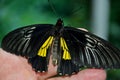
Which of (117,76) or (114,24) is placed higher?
(114,24)

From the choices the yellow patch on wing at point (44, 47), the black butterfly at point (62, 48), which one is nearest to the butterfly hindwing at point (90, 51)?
the black butterfly at point (62, 48)

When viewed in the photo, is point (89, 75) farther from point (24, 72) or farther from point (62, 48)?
point (24, 72)

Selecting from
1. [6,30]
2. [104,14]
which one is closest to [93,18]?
[104,14]

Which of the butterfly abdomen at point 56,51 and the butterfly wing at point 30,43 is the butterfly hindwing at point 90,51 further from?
the butterfly wing at point 30,43

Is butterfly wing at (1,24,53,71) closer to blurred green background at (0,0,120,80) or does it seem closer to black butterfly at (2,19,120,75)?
black butterfly at (2,19,120,75)

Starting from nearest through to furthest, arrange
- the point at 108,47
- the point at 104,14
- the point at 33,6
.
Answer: the point at 108,47
the point at 104,14
the point at 33,6

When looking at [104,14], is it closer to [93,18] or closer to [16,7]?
[93,18]

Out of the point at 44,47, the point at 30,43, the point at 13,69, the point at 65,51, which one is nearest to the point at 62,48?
the point at 65,51
